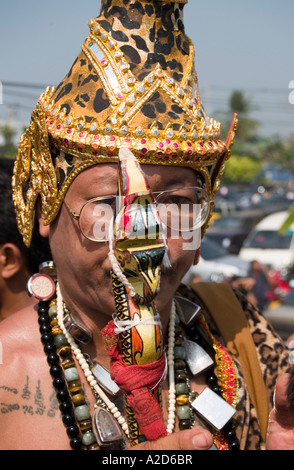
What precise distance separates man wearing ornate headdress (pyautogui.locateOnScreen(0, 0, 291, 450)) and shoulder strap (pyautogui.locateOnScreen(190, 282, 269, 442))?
68mm

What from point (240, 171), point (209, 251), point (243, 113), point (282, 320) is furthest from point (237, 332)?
point (243, 113)

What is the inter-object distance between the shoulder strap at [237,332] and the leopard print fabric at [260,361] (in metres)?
0.03

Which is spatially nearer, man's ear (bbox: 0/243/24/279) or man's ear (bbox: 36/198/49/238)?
man's ear (bbox: 36/198/49/238)

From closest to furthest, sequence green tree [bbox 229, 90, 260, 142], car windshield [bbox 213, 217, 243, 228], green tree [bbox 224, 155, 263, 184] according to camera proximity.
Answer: car windshield [bbox 213, 217, 243, 228] < green tree [bbox 224, 155, 263, 184] < green tree [bbox 229, 90, 260, 142]

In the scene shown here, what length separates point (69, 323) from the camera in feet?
6.95

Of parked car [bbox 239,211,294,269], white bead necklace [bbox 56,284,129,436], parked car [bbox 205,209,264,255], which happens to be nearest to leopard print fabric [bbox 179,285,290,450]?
white bead necklace [bbox 56,284,129,436]

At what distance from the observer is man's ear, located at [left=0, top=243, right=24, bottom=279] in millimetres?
2900

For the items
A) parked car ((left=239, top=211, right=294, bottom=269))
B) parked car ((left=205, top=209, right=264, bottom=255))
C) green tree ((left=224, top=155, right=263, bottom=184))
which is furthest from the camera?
green tree ((left=224, top=155, right=263, bottom=184))

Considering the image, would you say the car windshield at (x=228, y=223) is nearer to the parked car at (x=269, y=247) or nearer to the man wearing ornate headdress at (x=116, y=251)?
the parked car at (x=269, y=247)

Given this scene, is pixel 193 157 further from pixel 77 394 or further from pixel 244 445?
pixel 244 445

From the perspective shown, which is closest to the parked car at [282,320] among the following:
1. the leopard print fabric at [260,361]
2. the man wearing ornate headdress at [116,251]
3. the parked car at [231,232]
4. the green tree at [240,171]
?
the leopard print fabric at [260,361]

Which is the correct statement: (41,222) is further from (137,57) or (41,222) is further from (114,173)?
(137,57)

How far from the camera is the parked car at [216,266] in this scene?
1046 centimetres

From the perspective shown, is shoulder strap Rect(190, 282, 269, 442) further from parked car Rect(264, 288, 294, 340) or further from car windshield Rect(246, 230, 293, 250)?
car windshield Rect(246, 230, 293, 250)
